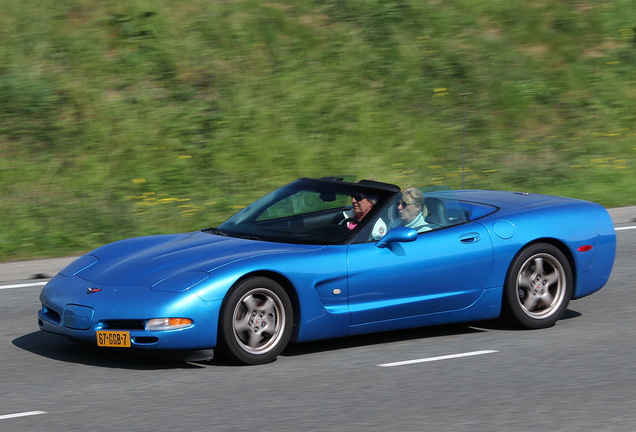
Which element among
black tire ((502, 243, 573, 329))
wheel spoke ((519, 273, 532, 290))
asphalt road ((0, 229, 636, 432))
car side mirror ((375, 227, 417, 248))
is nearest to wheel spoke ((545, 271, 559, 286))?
black tire ((502, 243, 573, 329))

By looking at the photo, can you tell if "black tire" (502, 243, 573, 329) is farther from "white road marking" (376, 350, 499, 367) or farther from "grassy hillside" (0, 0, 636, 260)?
"grassy hillside" (0, 0, 636, 260)

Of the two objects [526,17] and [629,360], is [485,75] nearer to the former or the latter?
[526,17]

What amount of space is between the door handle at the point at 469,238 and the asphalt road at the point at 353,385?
79cm

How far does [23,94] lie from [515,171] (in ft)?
27.8

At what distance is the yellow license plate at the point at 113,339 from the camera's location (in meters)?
5.74

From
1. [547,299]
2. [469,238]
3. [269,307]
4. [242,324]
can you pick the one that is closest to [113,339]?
[242,324]

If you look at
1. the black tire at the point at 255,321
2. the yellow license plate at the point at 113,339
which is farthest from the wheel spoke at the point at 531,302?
the yellow license plate at the point at 113,339

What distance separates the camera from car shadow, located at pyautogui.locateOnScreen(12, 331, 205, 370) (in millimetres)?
6098

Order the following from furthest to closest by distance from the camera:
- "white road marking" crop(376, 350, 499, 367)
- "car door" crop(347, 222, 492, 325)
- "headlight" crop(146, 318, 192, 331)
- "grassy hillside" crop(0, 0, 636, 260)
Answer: "grassy hillside" crop(0, 0, 636, 260), "car door" crop(347, 222, 492, 325), "white road marking" crop(376, 350, 499, 367), "headlight" crop(146, 318, 192, 331)

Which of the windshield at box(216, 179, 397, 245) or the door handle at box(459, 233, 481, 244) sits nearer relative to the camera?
the windshield at box(216, 179, 397, 245)

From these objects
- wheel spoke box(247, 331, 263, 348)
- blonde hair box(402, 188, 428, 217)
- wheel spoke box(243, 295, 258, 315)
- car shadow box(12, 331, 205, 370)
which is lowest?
car shadow box(12, 331, 205, 370)

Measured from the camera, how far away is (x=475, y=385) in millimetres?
5672

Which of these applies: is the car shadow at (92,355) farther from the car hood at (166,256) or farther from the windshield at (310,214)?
the windshield at (310,214)

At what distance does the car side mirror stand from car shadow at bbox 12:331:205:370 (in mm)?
1635
